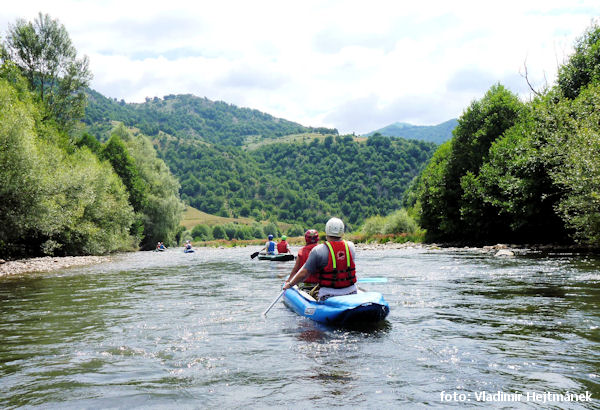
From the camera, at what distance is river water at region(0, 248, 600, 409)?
5.06m

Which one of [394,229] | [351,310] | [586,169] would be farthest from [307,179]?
[351,310]

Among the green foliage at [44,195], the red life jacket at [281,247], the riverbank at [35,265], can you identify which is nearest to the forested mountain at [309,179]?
the green foliage at [44,195]

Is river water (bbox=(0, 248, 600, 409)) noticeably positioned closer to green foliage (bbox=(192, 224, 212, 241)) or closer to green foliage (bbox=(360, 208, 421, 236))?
green foliage (bbox=(360, 208, 421, 236))

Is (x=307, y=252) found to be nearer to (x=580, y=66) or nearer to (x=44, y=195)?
(x=44, y=195)

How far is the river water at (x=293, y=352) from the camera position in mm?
5059

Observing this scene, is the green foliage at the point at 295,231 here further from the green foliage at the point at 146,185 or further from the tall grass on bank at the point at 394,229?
the green foliage at the point at 146,185

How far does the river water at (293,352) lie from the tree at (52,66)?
31199 millimetres

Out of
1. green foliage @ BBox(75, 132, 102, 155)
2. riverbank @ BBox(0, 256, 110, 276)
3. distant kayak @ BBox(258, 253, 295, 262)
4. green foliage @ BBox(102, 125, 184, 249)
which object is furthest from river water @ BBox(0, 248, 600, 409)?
green foliage @ BBox(75, 132, 102, 155)

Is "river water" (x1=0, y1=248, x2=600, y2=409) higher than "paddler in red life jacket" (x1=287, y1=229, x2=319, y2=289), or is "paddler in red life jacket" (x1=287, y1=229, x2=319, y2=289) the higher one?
"paddler in red life jacket" (x1=287, y1=229, x2=319, y2=289)

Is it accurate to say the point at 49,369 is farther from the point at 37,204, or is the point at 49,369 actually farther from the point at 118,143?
the point at 118,143

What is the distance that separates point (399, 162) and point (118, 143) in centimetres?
12556

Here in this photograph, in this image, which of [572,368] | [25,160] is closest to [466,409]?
[572,368]

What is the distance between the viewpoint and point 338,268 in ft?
28.9

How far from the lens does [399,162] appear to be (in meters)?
162
